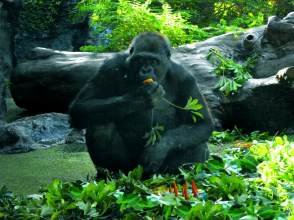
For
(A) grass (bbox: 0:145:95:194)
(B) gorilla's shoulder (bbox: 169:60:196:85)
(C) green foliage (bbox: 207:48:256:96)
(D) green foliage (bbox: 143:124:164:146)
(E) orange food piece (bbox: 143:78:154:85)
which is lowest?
(A) grass (bbox: 0:145:95:194)

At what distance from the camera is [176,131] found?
14.9 feet

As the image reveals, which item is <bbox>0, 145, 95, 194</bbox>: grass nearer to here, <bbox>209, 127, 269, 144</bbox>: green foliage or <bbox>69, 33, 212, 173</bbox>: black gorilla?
<bbox>69, 33, 212, 173</bbox>: black gorilla

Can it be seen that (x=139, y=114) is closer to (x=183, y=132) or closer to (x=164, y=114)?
(x=164, y=114)

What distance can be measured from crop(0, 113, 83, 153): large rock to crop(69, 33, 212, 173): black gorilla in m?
1.73

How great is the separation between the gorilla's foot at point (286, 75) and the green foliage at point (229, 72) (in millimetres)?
619

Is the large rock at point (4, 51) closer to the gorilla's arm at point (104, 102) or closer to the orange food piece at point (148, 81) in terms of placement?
the gorilla's arm at point (104, 102)

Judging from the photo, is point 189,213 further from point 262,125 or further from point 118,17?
point 118,17

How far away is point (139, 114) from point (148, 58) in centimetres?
45

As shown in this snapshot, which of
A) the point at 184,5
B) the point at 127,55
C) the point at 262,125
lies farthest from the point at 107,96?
the point at 184,5

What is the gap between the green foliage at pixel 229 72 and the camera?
7293 millimetres

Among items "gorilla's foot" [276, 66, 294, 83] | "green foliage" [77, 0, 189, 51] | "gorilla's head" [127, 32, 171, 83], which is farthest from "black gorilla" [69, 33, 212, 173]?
"green foliage" [77, 0, 189, 51]

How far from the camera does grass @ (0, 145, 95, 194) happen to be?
4.95 metres

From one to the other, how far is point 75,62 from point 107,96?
3.54 m

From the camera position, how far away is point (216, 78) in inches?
304
